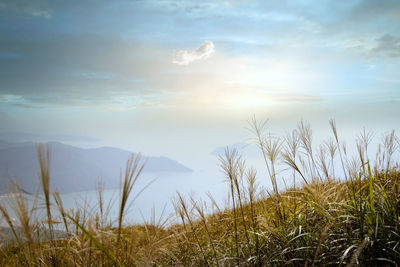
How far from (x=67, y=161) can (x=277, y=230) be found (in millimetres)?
108572

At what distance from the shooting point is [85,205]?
7.40ft

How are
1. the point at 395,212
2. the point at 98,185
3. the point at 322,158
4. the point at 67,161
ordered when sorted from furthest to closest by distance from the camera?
the point at 67,161, the point at 322,158, the point at 395,212, the point at 98,185

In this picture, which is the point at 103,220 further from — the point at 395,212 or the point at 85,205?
the point at 395,212

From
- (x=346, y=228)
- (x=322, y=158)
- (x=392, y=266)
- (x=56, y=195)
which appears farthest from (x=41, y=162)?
(x=322, y=158)

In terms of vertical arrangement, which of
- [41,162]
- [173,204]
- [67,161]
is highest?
[67,161]

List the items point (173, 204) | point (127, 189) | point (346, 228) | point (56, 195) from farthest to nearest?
point (173, 204) < point (346, 228) < point (56, 195) < point (127, 189)

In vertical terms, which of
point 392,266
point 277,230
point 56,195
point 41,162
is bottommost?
point 392,266

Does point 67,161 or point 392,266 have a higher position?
point 67,161

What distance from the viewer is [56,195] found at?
180cm

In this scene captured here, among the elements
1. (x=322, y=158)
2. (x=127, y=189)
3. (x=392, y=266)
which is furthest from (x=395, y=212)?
(x=127, y=189)

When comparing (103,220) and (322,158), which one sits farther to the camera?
(322,158)

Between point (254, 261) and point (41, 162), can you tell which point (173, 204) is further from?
point (41, 162)

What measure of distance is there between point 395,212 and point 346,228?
0.60 meters

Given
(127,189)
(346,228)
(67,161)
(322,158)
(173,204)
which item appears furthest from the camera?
(67,161)
